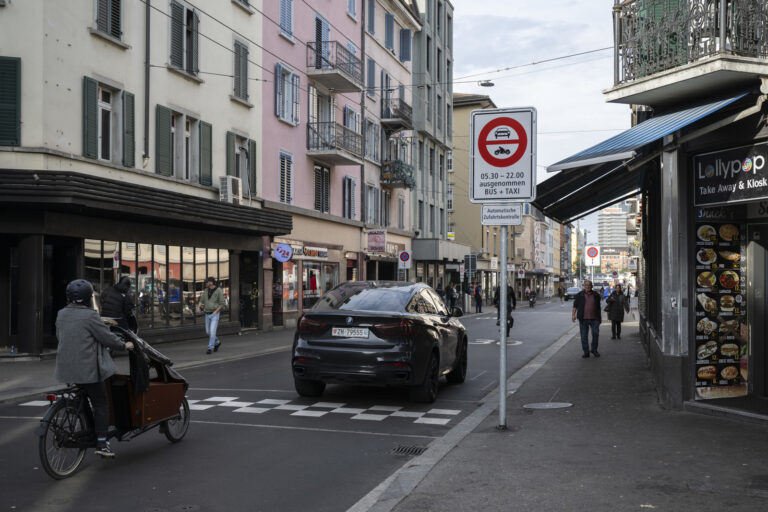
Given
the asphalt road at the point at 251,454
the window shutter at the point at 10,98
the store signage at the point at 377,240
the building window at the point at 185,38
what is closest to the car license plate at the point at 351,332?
the asphalt road at the point at 251,454

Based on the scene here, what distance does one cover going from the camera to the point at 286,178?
97.1 feet

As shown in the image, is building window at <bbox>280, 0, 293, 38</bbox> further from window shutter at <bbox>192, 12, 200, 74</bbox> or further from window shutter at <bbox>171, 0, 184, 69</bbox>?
window shutter at <bbox>171, 0, 184, 69</bbox>

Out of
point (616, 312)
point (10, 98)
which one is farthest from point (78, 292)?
point (616, 312)

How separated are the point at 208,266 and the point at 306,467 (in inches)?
713

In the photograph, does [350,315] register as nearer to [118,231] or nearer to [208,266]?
[118,231]

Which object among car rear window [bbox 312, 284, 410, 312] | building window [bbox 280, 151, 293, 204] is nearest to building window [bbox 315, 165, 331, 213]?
building window [bbox 280, 151, 293, 204]

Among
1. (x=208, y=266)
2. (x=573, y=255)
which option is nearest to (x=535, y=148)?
(x=208, y=266)

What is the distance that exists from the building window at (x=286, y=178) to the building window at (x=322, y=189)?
9.13ft

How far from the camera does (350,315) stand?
33.9ft

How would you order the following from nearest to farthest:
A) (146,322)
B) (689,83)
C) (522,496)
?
(522,496)
(689,83)
(146,322)

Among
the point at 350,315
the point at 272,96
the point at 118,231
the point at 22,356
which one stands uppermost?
the point at 272,96

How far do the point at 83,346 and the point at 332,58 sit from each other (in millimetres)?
27675

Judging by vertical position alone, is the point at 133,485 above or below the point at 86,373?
below

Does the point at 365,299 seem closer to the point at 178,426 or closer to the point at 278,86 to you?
the point at 178,426
